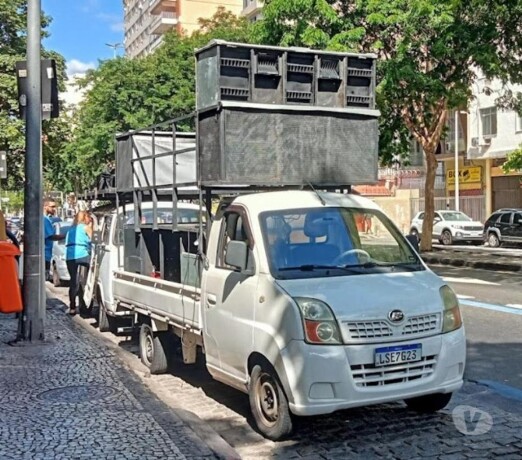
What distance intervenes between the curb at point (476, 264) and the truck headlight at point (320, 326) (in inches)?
621

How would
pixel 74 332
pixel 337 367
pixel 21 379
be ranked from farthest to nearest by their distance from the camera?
pixel 74 332
pixel 21 379
pixel 337 367

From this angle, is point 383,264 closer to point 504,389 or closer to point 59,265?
point 504,389

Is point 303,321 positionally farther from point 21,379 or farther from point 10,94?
point 10,94

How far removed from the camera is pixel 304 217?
20.0 feet

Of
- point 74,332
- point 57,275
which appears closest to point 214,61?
point 74,332

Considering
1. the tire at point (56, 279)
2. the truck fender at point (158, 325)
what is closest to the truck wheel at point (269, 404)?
the truck fender at point (158, 325)

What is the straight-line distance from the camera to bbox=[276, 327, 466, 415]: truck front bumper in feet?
16.7

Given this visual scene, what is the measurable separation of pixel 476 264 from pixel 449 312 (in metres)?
16.5

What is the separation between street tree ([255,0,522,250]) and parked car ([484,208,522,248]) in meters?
10.3

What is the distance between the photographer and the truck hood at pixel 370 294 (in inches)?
205

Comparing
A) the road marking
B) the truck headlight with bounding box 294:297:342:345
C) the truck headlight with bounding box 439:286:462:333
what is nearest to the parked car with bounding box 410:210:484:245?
the road marking

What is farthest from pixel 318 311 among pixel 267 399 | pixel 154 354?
pixel 154 354

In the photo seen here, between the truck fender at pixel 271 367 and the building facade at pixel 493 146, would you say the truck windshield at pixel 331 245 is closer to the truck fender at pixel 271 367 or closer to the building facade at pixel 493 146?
the truck fender at pixel 271 367

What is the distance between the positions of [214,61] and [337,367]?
10.1ft
